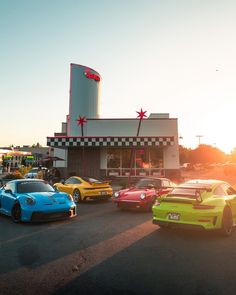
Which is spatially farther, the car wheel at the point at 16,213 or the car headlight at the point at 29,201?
the car wheel at the point at 16,213

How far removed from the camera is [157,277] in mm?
3770

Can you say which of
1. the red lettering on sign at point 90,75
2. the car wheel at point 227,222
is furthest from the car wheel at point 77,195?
the red lettering on sign at point 90,75

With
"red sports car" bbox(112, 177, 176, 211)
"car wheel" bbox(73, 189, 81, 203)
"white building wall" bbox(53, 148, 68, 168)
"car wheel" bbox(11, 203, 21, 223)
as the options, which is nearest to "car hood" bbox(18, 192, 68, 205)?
"car wheel" bbox(11, 203, 21, 223)

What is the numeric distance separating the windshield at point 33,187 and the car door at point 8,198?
0.78ft

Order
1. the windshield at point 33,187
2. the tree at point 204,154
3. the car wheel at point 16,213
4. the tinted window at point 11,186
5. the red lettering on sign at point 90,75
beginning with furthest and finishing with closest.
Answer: the tree at point 204,154 → the red lettering on sign at point 90,75 → the tinted window at point 11,186 → the windshield at point 33,187 → the car wheel at point 16,213

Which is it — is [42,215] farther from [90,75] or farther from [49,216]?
[90,75]

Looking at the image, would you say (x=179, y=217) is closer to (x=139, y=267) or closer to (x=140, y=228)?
(x=140, y=228)

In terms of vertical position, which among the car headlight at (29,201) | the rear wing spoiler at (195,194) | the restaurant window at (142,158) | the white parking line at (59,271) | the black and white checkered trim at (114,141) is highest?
the black and white checkered trim at (114,141)

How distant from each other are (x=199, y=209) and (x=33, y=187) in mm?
5118

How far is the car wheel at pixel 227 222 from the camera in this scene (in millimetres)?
6029

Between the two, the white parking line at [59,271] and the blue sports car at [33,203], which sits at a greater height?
the blue sports car at [33,203]

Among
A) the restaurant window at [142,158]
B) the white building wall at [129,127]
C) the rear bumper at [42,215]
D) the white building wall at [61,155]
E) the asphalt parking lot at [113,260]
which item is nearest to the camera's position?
the asphalt parking lot at [113,260]

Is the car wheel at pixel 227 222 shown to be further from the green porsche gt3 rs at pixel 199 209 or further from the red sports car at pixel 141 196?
the red sports car at pixel 141 196

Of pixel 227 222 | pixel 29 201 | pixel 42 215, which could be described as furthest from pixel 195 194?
pixel 29 201
